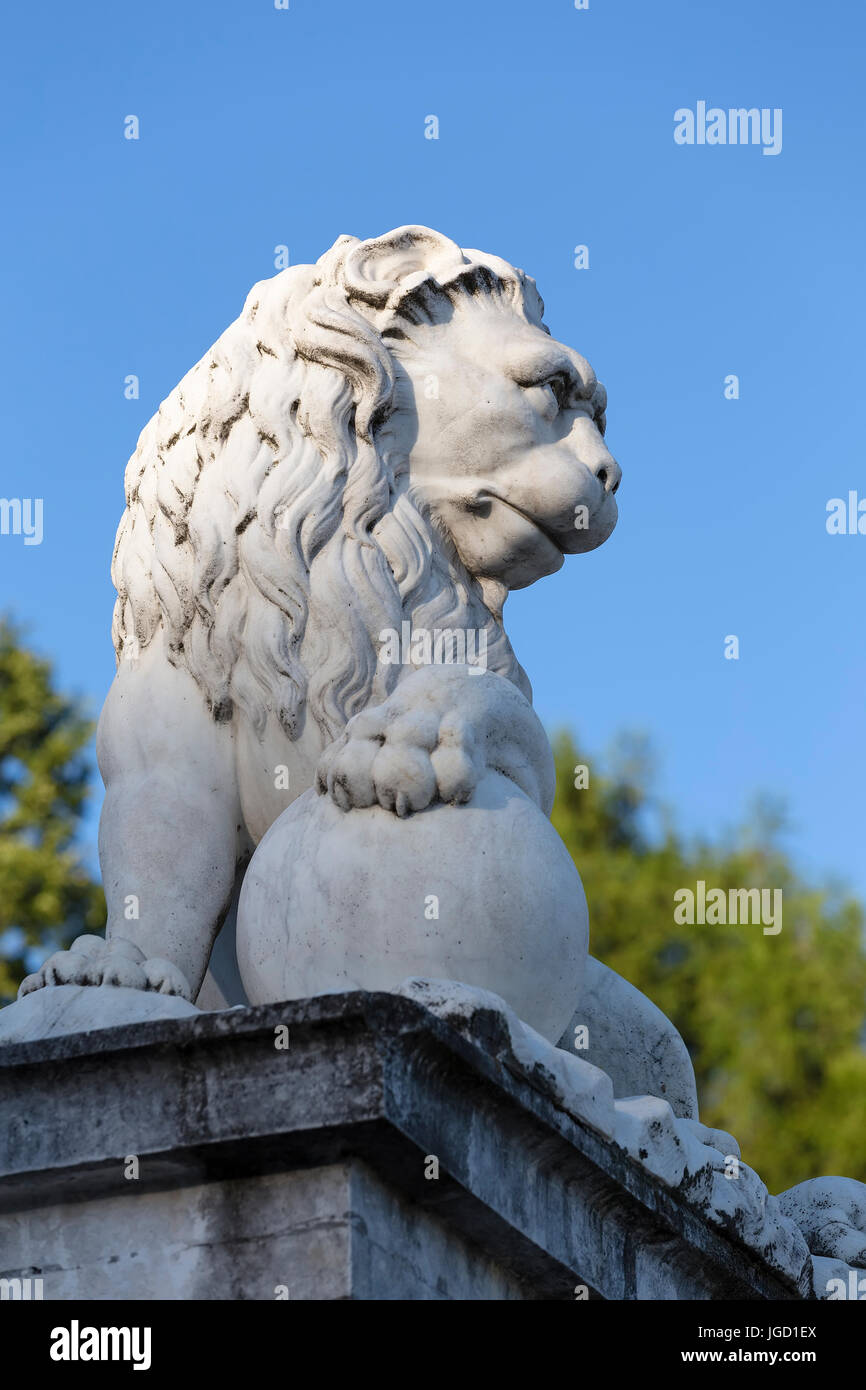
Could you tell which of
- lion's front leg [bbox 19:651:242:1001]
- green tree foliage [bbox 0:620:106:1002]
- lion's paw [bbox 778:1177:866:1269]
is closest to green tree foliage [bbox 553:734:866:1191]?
green tree foliage [bbox 0:620:106:1002]

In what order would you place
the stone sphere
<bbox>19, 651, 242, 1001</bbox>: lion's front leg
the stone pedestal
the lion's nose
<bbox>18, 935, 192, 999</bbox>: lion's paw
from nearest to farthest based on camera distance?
the stone pedestal < the stone sphere < <bbox>18, 935, 192, 999</bbox>: lion's paw < <bbox>19, 651, 242, 1001</bbox>: lion's front leg < the lion's nose

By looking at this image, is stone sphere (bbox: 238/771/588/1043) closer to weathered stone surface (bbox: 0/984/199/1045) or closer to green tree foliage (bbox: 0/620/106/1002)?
weathered stone surface (bbox: 0/984/199/1045)

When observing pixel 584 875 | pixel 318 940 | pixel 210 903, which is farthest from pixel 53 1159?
pixel 584 875

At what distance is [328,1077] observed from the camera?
309 cm

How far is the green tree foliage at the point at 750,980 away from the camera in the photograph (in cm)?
1513

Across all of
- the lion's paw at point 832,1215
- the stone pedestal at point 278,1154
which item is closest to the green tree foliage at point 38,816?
the lion's paw at point 832,1215

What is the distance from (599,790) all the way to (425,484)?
1420 centimetres

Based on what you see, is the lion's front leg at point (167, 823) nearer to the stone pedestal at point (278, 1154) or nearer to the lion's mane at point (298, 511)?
the lion's mane at point (298, 511)

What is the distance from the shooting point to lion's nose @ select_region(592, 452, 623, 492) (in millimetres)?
4723

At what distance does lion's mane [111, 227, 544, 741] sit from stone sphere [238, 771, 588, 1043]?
55cm

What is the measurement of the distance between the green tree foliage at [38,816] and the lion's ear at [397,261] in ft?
31.3

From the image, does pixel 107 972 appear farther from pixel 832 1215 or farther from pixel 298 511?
pixel 832 1215
